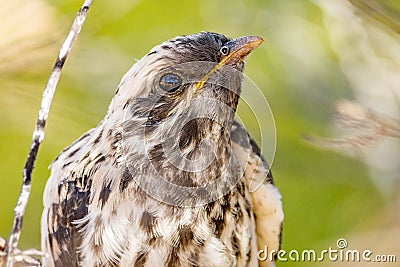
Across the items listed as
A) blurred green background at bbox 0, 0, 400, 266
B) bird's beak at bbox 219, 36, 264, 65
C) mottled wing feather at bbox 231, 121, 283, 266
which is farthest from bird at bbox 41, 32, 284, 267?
blurred green background at bbox 0, 0, 400, 266

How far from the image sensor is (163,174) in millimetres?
2338

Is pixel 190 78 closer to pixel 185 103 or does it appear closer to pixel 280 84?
pixel 185 103

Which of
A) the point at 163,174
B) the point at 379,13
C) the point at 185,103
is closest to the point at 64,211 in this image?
the point at 163,174

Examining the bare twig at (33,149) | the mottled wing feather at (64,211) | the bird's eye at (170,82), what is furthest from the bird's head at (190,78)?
the bare twig at (33,149)

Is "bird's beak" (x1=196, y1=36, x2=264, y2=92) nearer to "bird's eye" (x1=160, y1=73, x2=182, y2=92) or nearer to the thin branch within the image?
"bird's eye" (x1=160, y1=73, x2=182, y2=92)

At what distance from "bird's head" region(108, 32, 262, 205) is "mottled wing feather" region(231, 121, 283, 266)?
1.09ft

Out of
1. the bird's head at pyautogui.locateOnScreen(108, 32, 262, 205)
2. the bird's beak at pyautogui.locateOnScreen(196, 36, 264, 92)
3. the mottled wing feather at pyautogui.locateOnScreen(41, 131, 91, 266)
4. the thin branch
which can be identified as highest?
the thin branch

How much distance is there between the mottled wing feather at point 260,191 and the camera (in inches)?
106

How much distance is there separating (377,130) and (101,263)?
36.0 inches

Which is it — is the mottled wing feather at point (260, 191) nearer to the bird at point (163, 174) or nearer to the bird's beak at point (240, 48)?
the bird at point (163, 174)

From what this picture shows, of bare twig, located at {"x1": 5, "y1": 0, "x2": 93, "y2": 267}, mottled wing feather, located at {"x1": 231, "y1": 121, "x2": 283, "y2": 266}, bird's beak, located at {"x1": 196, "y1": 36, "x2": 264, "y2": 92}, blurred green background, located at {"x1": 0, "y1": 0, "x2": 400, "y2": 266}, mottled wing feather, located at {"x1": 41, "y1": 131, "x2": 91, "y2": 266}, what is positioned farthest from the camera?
blurred green background, located at {"x1": 0, "y1": 0, "x2": 400, "y2": 266}

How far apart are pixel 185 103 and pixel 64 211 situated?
21.4 inches

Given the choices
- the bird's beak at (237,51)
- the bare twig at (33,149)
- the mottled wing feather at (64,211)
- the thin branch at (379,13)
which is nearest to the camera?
the bare twig at (33,149)

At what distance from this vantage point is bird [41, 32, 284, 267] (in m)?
2.27
